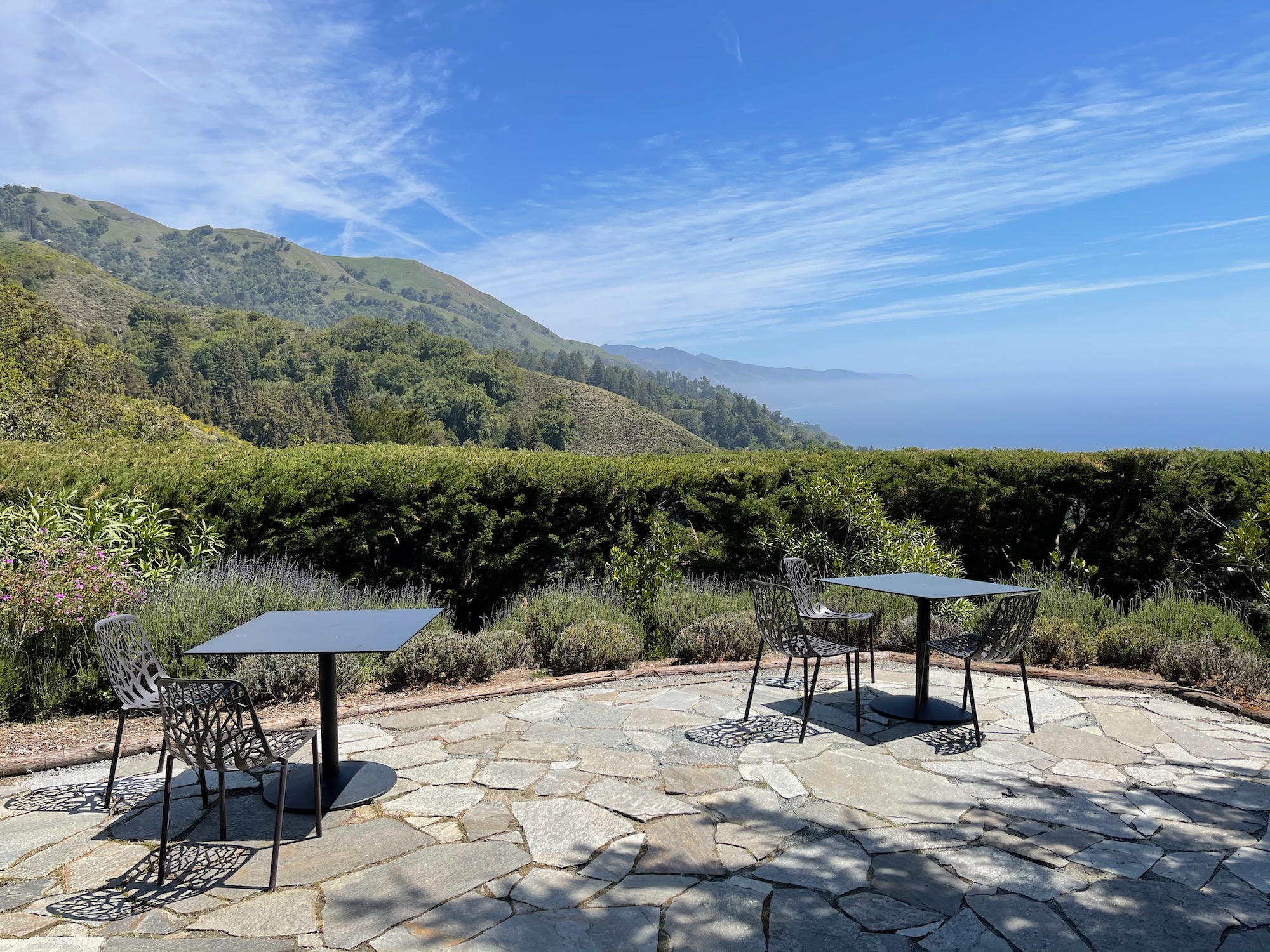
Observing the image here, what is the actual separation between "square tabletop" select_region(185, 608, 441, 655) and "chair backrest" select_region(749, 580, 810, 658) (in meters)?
1.97

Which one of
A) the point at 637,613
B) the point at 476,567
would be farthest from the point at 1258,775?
the point at 476,567

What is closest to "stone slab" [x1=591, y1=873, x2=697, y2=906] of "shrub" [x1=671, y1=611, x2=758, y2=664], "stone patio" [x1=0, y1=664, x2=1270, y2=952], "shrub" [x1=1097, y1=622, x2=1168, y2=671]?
"stone patio" [x1=0, y1=664, x2=1270, y2=952]

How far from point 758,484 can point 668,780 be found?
556cm

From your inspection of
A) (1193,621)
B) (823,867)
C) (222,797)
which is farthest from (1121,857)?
(1193,621)

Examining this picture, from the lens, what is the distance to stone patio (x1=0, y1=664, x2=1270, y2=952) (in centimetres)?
259

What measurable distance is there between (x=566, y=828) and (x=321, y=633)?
4.78ft

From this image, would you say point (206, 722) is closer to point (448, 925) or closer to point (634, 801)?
point (448, 925)

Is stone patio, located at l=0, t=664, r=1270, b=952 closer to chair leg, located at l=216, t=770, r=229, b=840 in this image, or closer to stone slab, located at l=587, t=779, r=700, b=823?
stone slab, located at l=587, t=779, r=700, b=823

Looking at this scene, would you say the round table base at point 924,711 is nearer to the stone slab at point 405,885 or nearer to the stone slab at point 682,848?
the stone slab at point 682,848

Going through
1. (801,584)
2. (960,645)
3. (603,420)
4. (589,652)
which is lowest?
(589,652)

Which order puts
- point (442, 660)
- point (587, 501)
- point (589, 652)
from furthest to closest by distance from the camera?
1. point (587, 501)
2. point (589, 652)
3. point (442, 660)

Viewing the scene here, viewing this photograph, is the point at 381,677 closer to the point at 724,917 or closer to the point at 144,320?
the point at 724,917

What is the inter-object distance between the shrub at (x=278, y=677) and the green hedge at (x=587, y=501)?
1.83m

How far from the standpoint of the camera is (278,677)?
520 centimetres
